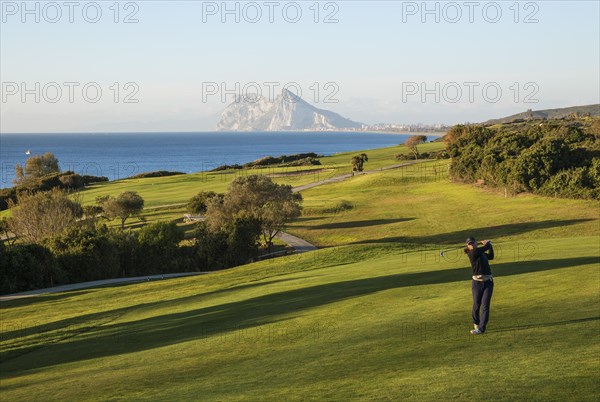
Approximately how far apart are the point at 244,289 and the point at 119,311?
5926 millimetres

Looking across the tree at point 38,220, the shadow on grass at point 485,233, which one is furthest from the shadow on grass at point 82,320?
the tree at point 38,220

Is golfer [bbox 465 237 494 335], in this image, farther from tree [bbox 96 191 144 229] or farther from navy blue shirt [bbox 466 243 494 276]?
tree [bbox 96 191 144 229]

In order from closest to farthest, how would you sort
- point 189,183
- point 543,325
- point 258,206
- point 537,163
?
point 543,325
point 258,206
point 537,163
point 189,183

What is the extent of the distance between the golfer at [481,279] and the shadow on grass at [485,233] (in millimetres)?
41324

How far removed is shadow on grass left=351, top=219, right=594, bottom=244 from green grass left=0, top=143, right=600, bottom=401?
727 inches

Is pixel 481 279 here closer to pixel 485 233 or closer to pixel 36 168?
pixel 485 233

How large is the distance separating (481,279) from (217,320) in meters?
10.6

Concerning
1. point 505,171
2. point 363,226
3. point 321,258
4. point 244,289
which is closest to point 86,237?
point 321,258

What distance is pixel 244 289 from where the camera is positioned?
3117 centimetres

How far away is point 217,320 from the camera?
22.8m

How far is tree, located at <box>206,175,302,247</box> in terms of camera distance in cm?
5980

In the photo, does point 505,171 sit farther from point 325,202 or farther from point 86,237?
point 86,237

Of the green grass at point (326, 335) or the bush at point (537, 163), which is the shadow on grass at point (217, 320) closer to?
the green grass at point (326, 335)

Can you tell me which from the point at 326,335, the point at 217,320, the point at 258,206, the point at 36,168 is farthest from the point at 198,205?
the point at 36,168
